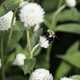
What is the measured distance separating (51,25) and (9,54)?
17cm

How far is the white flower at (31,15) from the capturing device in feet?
3.21

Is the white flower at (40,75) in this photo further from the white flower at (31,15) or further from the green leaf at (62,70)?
the green leaf at (62,70)

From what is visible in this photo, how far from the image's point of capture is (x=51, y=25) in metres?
1.19

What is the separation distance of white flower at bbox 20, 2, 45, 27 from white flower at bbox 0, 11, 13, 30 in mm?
30

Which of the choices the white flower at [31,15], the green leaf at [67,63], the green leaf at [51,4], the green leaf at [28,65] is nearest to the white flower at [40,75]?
the green leaf at [28,65]

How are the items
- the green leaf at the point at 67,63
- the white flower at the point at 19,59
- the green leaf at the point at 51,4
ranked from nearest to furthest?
1. the white flower at the point at 19,59
2. the green leaf at the point at 67,63
3. the green leaf at the point at 51,4

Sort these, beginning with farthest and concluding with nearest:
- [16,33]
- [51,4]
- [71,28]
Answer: [51,4] → [71,28] → [16,33]

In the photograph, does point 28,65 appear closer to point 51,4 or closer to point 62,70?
point 62,70

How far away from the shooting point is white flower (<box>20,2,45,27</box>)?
98 centimetres

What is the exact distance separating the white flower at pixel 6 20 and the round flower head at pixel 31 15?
30 millimetres

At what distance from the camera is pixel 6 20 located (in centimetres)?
98

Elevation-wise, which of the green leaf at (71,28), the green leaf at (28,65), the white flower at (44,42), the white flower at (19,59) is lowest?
the green leaf at (71,28)

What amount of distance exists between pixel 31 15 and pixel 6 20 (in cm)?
7

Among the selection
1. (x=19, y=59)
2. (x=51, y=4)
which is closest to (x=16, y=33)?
(x=19, y=59)
